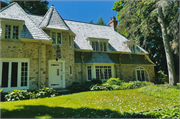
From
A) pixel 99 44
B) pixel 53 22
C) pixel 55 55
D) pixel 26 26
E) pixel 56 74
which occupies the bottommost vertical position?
pixel 56 74

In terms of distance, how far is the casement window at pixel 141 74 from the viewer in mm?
18047

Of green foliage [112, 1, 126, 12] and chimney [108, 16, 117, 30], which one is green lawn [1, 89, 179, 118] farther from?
green foliage [112, 1, 126, 12]

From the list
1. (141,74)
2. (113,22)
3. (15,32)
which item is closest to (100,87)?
(15,32)

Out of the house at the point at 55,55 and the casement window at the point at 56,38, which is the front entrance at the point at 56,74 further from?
the casement window at the point at 56,38

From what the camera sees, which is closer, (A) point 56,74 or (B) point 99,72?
(A) point 56,74

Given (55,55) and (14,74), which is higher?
(55,55)

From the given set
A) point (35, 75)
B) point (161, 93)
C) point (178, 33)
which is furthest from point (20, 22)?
point (178, 33)

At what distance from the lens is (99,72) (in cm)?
1538

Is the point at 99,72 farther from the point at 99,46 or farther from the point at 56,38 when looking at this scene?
the point at 56,38

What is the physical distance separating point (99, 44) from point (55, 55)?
643 cm

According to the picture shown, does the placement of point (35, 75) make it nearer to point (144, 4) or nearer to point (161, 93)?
point (161, 93)

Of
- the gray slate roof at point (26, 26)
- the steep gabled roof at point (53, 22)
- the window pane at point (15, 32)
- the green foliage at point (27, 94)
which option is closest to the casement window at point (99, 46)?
the steep gabled roof at point (53, 22)

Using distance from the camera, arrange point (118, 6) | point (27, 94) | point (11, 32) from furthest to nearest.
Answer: point (118, 6)
point (11, 32)
point (27, 94)

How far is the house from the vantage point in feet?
33.0
